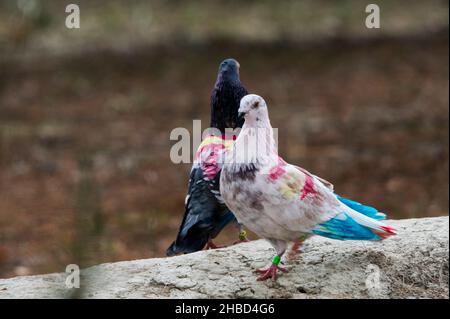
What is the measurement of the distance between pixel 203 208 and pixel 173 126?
22.0 feet

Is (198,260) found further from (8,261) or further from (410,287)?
(8,261)

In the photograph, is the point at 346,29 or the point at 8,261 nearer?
the point at 8,261

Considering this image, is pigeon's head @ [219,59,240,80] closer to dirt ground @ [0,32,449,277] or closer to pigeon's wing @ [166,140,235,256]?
pigeon's wing @ [166,140,235,256]

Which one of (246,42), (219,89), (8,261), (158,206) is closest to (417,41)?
(246,42)

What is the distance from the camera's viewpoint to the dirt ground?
26.4 ft

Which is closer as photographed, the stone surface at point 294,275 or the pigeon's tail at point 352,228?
the pigeon's tail at point 352,228

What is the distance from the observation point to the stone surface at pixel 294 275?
3697mm

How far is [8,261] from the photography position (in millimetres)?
7031

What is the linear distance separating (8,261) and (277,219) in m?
4.12

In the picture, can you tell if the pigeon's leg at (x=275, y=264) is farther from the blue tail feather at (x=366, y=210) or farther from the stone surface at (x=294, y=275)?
the blue tail feather at (x=366, y=210)

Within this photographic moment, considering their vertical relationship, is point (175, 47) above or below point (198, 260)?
above

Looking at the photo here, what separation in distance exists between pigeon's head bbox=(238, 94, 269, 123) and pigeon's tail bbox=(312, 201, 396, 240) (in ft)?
1.70

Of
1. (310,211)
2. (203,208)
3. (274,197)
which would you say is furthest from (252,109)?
(203,208)

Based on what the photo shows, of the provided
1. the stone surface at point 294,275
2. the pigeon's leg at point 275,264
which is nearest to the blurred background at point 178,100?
the stone surface at point 294,275
